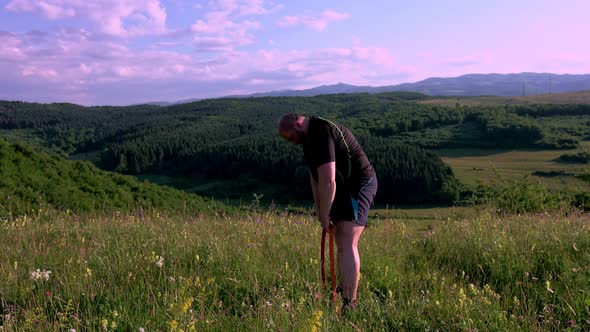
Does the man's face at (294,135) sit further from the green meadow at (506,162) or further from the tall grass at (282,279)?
the green meadow at (506,162)

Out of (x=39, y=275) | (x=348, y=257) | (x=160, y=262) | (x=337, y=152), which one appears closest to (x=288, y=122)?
(x=337, y=152)

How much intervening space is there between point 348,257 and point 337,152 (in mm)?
842

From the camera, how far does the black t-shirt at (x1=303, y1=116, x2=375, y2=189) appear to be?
12.1 feet

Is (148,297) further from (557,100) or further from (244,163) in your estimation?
(557,100)

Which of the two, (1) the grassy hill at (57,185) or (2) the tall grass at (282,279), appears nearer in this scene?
(2) the tall grass at (282,279)

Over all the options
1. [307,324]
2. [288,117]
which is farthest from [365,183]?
[307,324]

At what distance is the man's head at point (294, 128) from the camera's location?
3.82 meters

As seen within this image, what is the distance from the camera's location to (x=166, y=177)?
95000 millimetres

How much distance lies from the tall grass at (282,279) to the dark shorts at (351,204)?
0.57 metres

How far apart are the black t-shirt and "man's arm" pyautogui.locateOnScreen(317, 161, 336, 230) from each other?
54 mm

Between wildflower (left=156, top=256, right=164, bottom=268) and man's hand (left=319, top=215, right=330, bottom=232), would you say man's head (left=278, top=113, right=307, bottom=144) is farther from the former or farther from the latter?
wildflower (left=156, top=256, right=164, bottom=268)

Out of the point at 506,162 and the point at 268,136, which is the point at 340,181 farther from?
the point at 268,136

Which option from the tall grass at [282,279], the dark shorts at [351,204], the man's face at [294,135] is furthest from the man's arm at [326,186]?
the tall grass at [282,279]

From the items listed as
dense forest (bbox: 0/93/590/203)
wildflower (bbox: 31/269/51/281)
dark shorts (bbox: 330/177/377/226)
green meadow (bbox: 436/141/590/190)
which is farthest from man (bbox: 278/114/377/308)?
dense forest (bbox: 0/93/590/203)
